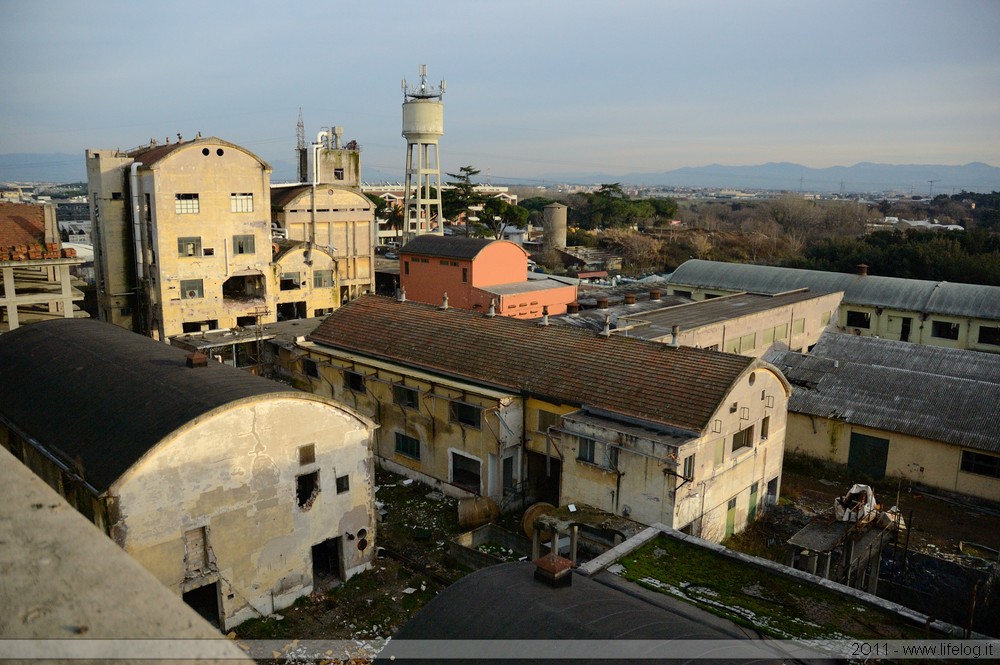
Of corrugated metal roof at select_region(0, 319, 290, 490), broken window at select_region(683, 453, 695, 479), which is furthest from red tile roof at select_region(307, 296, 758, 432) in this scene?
corrugated metal roof at select_region(0, 319, 290, 490)

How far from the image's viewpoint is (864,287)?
144ft

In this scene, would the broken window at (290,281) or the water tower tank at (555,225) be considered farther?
the water tower tank at (555,225)

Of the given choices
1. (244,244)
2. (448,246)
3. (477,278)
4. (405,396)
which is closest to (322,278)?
(244,244)

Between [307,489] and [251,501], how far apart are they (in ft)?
5.38

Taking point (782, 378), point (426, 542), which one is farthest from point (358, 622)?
point (782, 378)

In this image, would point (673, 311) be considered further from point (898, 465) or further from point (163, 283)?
point (163, 283)

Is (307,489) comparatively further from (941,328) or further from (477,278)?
(941,328)

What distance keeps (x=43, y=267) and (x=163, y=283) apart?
4.95 metres

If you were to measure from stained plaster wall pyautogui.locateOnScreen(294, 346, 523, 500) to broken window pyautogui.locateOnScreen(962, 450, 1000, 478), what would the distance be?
14894 mm

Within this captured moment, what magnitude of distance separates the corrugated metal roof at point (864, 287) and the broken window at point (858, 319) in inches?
30.6

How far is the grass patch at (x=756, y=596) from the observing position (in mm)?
12617

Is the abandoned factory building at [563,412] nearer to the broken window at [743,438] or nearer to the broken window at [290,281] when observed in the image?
the broken window at [743,438]

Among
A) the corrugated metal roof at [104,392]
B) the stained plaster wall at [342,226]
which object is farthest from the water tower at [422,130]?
the corrugated metal roof at [104,392]

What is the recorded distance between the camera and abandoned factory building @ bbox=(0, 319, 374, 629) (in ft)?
49.7
